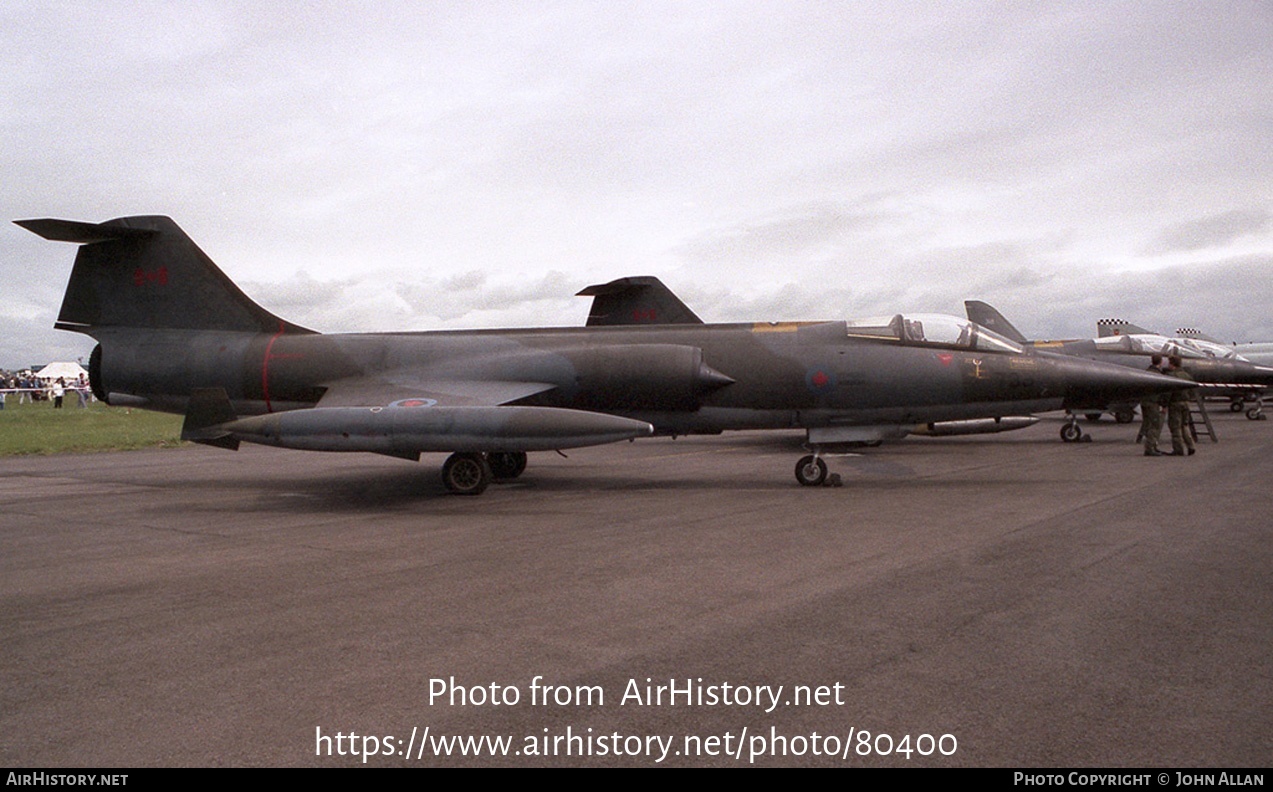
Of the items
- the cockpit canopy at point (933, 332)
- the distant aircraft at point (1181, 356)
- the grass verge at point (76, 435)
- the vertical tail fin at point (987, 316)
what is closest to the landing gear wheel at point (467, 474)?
the cockpit canopy at point (933, 332)

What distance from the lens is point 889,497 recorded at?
966cm

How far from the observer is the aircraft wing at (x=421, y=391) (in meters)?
11.0

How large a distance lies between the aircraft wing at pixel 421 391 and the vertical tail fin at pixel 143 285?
2.96m

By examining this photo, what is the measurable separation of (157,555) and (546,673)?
4.89 metres

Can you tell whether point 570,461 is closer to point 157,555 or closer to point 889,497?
point 889,497

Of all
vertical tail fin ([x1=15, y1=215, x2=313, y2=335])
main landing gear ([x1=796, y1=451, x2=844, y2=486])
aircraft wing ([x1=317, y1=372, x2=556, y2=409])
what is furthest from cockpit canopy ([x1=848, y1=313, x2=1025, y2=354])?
vertical tail fin ([x1=15, y1=215, x2=313, y2=335])

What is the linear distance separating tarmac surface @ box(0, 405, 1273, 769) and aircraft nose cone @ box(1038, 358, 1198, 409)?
1917 millimetres

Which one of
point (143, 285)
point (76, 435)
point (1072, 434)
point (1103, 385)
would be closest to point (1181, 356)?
point (1072, 434)

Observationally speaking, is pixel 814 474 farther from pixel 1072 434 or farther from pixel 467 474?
pixel 1072 434

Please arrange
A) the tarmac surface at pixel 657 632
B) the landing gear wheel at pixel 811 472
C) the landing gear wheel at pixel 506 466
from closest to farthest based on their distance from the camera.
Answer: the tarmac surface at pixel 657 632 < the landing gear wheel at pixel 811 472 < the landing gear wheel at pixel 506 466

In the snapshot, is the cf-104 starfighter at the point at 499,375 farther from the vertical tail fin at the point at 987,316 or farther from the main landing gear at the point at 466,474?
the vertical tail fin at the point at 987,316

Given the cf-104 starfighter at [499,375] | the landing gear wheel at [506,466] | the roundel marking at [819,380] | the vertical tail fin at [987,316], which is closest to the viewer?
the cf-104 starfighter at [499,375]

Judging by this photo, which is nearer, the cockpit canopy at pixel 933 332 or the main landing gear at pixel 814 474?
the main landing gear at pixel 814 474

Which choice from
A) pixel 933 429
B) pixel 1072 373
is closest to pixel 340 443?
pixel 1072 373
